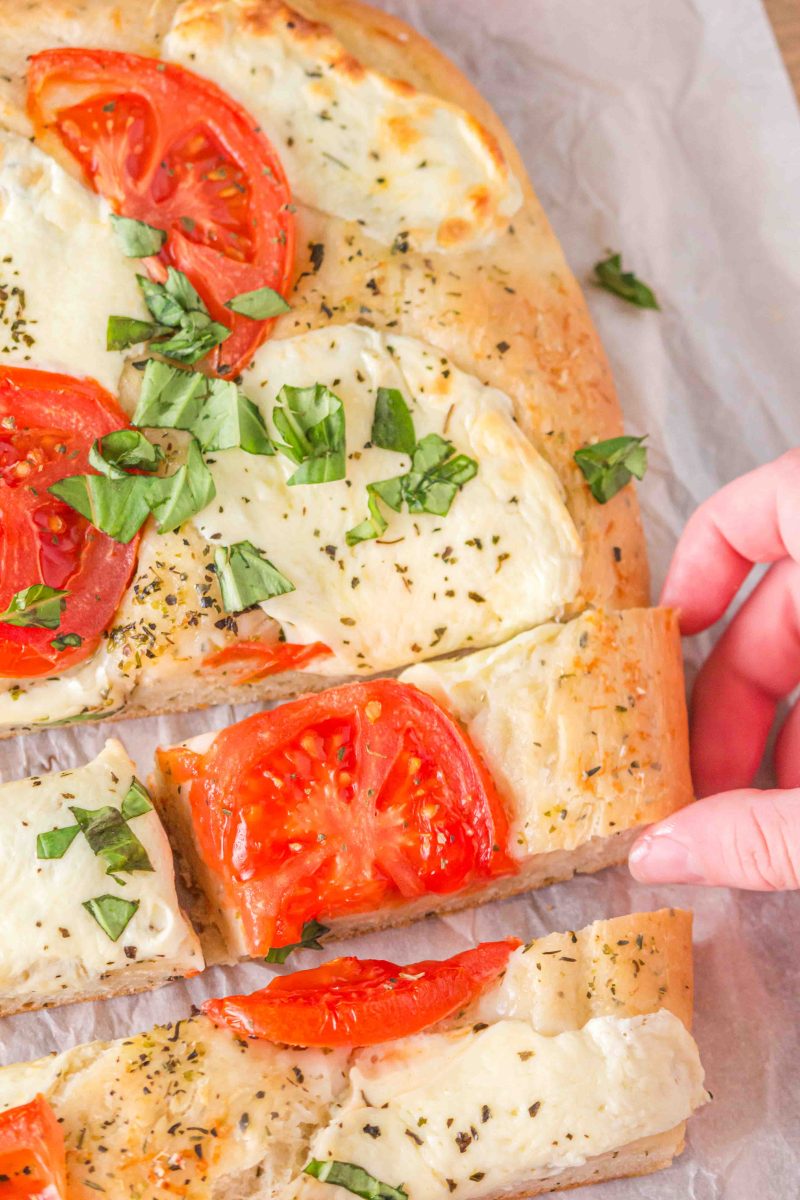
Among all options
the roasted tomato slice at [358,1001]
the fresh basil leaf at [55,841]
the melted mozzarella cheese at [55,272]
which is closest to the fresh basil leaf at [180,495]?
the melted mozzarella cheese at [55,272]

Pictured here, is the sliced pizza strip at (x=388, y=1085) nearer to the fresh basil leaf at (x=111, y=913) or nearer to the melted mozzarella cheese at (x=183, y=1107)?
the melted mozzarella cheese at (x=183, y=1107)

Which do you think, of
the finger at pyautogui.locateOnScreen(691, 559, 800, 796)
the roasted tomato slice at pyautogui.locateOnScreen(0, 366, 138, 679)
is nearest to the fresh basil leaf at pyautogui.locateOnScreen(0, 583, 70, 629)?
the roasted tomato slice at pyautogui.locateOnScreen(0, 366, 138, 679)

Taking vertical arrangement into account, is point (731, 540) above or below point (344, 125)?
below

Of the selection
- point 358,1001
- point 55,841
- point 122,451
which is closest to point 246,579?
point 122,451

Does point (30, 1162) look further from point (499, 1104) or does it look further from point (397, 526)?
point (397, 526)

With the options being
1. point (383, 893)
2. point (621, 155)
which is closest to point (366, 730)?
point (383, 893)

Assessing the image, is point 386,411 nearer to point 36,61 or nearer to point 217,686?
point 217,686

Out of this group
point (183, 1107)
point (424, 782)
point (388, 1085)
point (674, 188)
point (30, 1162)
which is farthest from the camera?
point (674, 188)
